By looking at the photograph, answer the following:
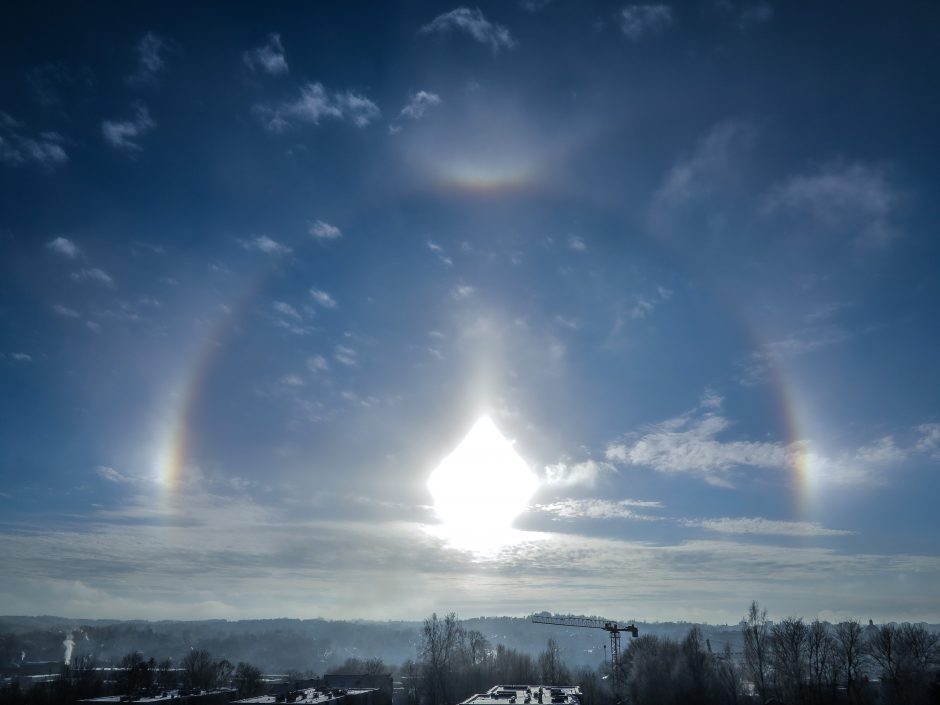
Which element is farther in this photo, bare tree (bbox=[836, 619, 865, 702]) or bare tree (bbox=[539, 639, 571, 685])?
bare tree (bbox=[539, 639, 571, 685])

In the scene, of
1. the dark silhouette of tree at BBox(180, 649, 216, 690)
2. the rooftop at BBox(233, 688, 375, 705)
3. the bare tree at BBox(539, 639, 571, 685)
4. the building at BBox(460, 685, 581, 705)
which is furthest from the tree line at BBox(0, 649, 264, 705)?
the bare tree at BBox(539, 639, 571, 685)

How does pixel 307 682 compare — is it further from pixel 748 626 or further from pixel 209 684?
pixel 748 626

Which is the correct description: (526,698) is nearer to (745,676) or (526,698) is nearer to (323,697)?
(323,697)

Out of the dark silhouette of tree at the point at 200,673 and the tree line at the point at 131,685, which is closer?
the tree line at the point at 131,685

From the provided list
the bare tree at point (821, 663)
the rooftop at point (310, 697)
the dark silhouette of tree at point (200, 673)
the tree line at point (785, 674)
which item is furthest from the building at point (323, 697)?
the bare tree at point (821, 663)

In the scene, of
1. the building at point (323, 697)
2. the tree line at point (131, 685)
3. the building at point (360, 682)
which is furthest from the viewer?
the building at point (360, 682)

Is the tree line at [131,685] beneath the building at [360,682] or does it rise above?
beneath

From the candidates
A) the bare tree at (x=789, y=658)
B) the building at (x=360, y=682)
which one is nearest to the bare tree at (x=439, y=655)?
the building at (x=360, y=682)

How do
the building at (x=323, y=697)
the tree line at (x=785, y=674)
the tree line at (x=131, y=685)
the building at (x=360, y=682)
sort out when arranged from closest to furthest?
the building at (x=323, y=697)
the tree line at (x=785, y=674)
the tree line at (x=131, y=685)
the building at (x=360, y=682)

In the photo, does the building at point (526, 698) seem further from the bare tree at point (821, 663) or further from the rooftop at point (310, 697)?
the bare tree at point (821, 663)

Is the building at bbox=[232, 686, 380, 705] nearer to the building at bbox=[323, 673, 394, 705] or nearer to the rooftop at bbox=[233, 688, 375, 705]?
the rooftop at bbox=[233, 688, 375, 705]

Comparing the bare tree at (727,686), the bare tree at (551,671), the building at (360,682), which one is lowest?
the bare tree at (551,671)

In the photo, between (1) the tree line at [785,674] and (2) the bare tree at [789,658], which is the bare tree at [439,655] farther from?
(2) the bare tree at [789,658]
